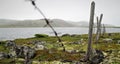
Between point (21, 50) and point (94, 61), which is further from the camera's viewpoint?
point (21, 50)

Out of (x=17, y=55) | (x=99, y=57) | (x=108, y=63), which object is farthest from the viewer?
(x=17, y=55)

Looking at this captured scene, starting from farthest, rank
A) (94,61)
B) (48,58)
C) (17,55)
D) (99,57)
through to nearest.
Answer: (17,55) < (48,58) < (99,57) < (94,61)

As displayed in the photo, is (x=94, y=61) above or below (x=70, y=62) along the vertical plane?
above

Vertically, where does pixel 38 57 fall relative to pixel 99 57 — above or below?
below

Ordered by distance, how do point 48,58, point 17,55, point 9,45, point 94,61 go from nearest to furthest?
point 94,61, point 48,58, point 17,55, point 9,45

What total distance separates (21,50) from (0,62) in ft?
18.6

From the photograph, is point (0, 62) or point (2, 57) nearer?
point (0, 62)

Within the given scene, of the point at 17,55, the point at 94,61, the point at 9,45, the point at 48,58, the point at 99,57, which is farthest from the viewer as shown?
the point at 9,45

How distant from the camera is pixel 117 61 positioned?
27.0m

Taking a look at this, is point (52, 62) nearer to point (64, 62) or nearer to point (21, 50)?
point (64, 62)

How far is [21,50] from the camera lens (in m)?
30.9

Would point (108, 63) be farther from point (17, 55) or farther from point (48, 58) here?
point (17, 55)

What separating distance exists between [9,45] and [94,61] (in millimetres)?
29806

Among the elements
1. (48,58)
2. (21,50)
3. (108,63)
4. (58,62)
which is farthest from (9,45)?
(108,63)
